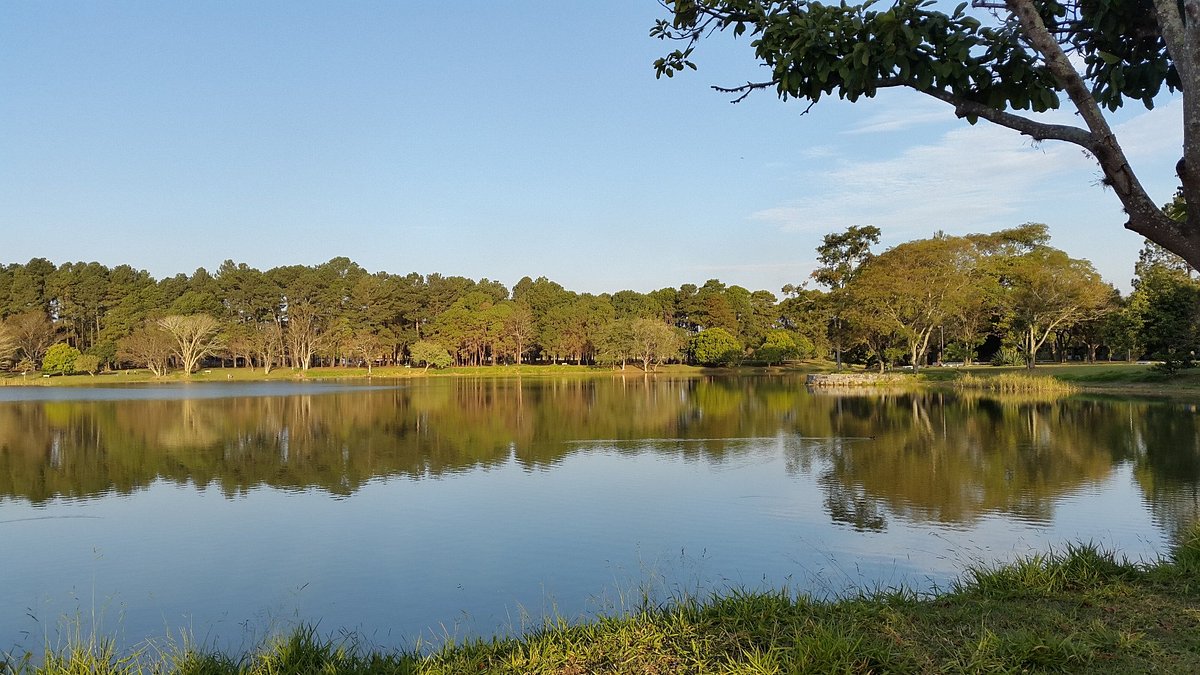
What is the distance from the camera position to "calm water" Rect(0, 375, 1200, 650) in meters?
7.88

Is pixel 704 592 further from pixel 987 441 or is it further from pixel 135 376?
pixel 135 376

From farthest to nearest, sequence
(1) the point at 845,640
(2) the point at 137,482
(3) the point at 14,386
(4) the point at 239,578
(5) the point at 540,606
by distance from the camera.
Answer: (3) the point at 14,386
(2) the point at 137,482
(4) the point at 239,578
(5) the point at 540,606
(1) the point at 845,640

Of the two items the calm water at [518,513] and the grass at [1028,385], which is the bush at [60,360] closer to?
the calm water at [518,513]

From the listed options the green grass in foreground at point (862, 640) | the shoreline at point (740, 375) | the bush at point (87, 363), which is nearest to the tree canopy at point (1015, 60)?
the green grass in foreground at point (862, 640)

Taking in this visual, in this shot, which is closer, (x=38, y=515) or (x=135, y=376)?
(x=38, y=515)

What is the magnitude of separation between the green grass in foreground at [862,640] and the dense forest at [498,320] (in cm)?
4104

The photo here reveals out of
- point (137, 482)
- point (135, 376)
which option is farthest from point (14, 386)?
point (137, 482)

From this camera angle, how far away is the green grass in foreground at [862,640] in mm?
4289

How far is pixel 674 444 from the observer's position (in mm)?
20422

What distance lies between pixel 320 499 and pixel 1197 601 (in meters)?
12.0

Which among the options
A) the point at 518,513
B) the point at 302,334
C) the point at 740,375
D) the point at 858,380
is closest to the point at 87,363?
the point at 302,334

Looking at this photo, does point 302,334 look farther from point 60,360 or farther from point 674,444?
point 674,444

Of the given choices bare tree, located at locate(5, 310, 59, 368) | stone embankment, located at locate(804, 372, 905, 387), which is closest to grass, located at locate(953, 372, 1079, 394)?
stone embankment, located at locate(804, 372, 905, 387)

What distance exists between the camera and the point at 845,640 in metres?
4.41
